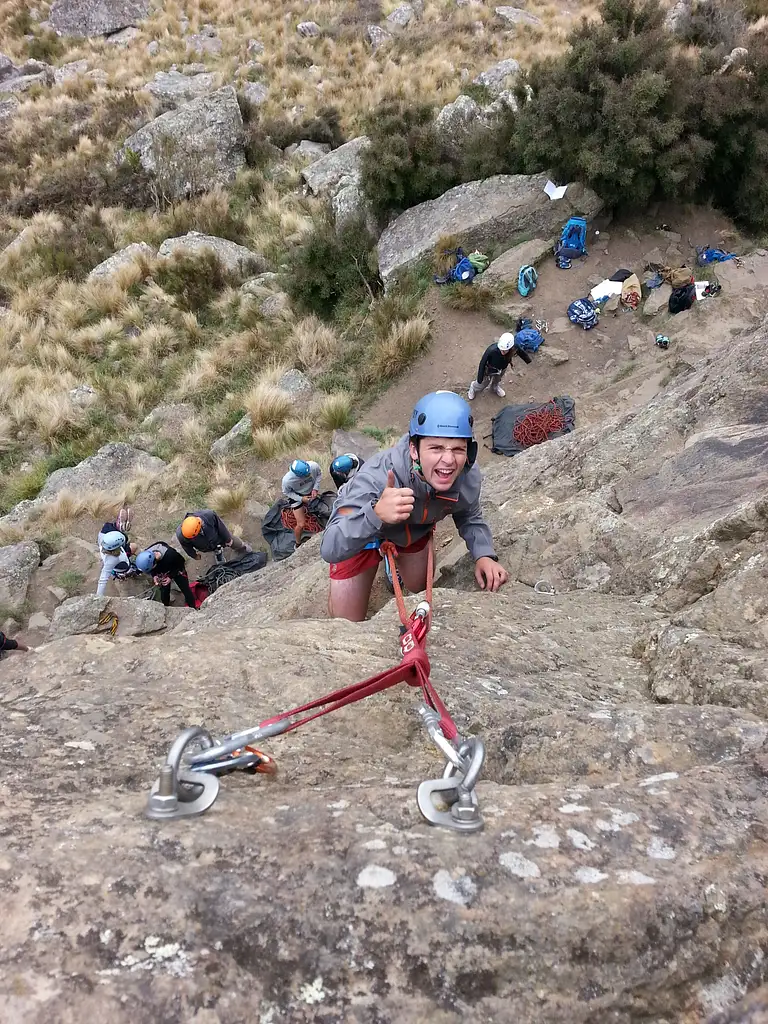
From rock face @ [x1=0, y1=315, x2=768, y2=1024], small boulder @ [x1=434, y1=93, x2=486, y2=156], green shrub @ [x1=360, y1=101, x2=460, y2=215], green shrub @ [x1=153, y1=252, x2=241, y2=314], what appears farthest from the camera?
green shrub @ [x1=153, y1=252, x2=241, y2=314]

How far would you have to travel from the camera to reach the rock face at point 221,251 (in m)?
15.0

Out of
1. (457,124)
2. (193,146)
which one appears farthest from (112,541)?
(193,146)

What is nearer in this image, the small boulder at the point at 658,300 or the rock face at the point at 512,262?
the small boulder at the point at 658,300

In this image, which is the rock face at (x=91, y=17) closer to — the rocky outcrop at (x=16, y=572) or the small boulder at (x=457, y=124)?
the small boulder at (x=457, y=124)

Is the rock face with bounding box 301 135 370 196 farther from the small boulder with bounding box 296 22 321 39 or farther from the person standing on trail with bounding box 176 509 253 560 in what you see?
the person standing on trail with bounding box 176 509 253 560

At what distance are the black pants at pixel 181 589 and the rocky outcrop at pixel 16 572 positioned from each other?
1.91 metres

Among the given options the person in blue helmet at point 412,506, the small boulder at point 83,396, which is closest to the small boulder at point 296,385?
the small boulder at point 83,396

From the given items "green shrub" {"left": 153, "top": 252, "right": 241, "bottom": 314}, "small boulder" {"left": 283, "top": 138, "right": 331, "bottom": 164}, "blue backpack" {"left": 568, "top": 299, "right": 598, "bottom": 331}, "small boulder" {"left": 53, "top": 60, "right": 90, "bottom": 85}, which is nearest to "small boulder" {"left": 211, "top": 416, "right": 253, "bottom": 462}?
"green shrub" {"left": 153, "top": 252, "right": 241, "bottom": 314}

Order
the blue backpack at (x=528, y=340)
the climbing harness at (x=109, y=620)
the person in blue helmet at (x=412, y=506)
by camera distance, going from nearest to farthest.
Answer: the person in blue helmet at (x=412, y=506) < the climbing harness at (x=109, y=620) < the blue backpack at (x=528, y=340)

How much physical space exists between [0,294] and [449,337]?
37.7ft

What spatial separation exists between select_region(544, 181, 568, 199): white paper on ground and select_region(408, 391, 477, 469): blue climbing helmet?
34.2ft

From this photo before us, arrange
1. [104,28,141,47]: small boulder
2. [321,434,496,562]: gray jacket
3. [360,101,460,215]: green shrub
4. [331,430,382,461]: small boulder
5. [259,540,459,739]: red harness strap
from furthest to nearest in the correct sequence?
[104,28,141,47]: small boulder, [360,101,460,215]: green shrub, [331,430,382,461]: small boulder, [321,434,496,562]: gray jacket, [259,540,459,739]: red harness strap

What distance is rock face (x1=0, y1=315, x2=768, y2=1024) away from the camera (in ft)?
3.62

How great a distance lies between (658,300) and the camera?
34.6 ft
